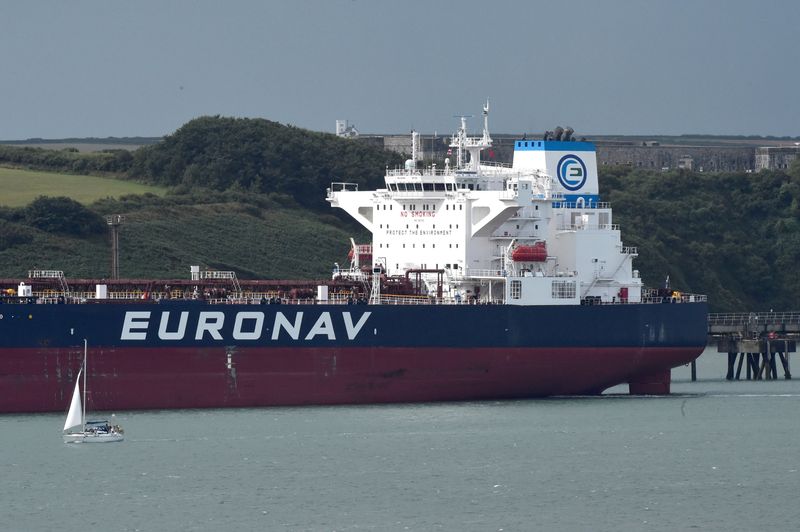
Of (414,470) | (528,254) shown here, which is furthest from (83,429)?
(528,254)

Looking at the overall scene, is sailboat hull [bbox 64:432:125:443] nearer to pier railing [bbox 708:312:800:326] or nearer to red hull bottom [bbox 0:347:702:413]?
red hull bottom [bbox 0:347:702:413]

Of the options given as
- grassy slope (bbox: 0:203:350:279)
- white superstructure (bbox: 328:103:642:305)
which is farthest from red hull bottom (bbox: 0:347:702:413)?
grassy slope (bbox: 0:203:350:279)

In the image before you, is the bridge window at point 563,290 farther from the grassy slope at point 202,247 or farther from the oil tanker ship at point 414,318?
the grassy slope at point 202,247

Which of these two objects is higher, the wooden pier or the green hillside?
the green hillside

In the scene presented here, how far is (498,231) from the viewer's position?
1812 inches

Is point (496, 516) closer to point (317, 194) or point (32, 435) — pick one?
point (32, 435)

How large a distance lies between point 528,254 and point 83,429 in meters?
12.8

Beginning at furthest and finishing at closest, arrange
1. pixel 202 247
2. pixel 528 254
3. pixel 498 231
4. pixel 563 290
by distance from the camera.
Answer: pixel 202 247, pixel 498 231, pixel 563 290, pixel 528 254

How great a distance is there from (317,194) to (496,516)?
54.3 metres

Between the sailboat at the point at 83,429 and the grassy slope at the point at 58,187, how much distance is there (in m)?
34.2

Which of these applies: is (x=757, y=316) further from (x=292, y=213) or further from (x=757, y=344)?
(x=292, y=213)

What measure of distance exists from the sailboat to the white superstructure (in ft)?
31.7

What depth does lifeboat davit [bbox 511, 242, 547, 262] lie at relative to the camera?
45031 mm

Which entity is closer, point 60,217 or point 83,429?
point 83,429
